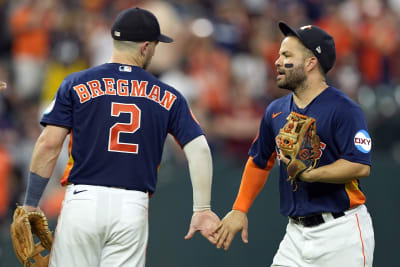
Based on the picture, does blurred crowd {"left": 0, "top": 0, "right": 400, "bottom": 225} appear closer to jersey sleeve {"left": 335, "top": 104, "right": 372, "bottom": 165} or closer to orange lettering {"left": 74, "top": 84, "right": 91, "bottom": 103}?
jersey sleeve {"left": 335, "top": 104, "right": 372, "bottom": 165}

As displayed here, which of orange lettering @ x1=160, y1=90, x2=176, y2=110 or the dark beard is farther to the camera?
the dark beard

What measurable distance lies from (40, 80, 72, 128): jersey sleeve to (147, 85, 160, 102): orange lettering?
530 mm

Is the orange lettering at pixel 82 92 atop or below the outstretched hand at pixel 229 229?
atop

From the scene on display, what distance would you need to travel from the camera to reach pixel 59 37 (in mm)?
10562

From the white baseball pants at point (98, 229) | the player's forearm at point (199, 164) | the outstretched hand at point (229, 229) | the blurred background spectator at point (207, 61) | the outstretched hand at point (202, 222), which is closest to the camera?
the white baseball pants at point (98, 229)

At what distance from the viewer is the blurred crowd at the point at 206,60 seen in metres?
9.22

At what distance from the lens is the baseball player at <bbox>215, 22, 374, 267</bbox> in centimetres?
474

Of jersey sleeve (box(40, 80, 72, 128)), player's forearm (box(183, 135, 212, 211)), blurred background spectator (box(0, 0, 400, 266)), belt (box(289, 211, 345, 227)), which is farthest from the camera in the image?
blurred background spectator (box(0, 0, 400, 266))

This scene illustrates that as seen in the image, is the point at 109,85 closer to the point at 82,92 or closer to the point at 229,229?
the point at 82,92

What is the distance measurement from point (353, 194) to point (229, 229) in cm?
95

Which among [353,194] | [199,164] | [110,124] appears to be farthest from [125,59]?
[353,194]

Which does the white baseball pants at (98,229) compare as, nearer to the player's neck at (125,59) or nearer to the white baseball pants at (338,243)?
the player's neck at (125,59)

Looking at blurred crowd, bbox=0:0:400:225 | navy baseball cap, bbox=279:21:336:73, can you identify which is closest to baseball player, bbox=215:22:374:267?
navy baseball cap, bbox=279:21:336:73

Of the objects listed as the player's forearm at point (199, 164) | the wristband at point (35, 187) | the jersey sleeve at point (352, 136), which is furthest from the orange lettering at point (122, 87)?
the jersey sleeve at point (352, 136)
